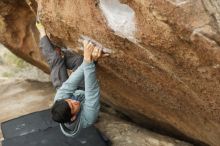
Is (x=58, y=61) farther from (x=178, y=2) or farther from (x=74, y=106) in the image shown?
(x=178, y=2)

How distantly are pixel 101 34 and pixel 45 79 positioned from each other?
17.7ft

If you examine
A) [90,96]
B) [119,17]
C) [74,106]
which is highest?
[119,17]

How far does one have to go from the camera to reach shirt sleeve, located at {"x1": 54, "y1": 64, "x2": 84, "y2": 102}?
15.9ft

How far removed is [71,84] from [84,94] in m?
0.23

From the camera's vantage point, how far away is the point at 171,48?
12.3 feet

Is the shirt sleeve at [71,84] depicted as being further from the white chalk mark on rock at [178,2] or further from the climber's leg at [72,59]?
the white chalk mark on rock at [178,2]

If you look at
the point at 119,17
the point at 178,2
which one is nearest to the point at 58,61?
the point at 119,17

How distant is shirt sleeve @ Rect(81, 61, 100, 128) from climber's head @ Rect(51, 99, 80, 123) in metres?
0.15

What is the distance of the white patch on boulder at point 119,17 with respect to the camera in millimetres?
3930

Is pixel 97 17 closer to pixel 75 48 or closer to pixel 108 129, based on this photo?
pixel 75 48

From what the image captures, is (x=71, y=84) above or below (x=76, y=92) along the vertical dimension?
above

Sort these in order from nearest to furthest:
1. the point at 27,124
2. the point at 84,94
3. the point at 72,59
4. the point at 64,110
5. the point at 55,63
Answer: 1. the point at 64,110
2. the point at 84,94
3. the point at 55,63
4. the point at 72,59
5. the point at 27,124

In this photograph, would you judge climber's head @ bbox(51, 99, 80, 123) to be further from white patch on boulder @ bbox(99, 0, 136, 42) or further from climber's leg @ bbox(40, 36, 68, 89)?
white patch on boulder @ bbox(99, 0, 136, 42)

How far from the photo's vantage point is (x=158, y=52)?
3.98 meters
